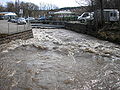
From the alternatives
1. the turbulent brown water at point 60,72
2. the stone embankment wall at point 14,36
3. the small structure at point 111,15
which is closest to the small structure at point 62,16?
the small structure at point 111,15

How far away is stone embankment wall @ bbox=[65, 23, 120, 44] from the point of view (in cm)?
1782

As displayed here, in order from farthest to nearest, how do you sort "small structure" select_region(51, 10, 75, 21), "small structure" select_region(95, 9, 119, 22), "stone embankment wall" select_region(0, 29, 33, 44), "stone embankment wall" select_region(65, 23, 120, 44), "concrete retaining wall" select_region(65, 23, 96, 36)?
1. "small structure" select_region(51, 10, 75, 21)
2. "small structure" select_region(95, 9, 119, 22)
3. "concrete retaining wall" select_region(65, 23, 96, 36)
4. "stone embankment wall" select_region(65, 23, 120, 44)
5. "stone embankment wall" select_region(0, 29, 33, 44)

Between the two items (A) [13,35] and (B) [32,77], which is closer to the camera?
(B) [32,77]

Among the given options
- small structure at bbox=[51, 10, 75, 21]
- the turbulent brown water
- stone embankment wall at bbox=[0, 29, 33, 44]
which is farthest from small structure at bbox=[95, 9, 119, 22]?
small structure at bbox=[51, 10, 75, 21]

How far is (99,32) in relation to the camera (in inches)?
858

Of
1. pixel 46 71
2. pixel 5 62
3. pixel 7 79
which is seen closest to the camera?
pixel 7 79

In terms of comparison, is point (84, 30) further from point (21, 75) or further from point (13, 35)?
point (21, 75)

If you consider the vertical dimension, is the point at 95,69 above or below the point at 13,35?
below

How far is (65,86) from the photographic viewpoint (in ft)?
21.9

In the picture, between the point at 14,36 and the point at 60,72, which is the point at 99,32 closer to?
the point at 14,36

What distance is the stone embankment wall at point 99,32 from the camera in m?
17.8

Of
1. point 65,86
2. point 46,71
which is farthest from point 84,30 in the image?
point 65,86

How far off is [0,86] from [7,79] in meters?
0.75

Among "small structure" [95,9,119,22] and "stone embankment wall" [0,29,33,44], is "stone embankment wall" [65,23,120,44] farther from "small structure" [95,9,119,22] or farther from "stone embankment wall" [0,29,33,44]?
"stone embankment wall" [0,29,33,44]
